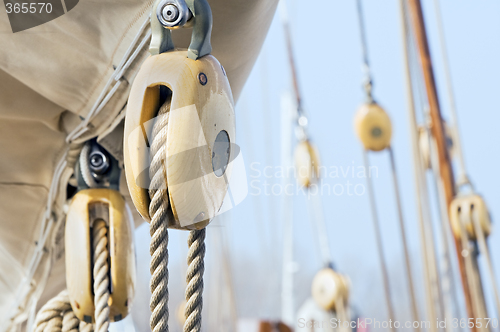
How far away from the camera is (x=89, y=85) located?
0.55 metres

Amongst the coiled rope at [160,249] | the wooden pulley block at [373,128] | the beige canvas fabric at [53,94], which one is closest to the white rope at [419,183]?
the wooden pulley block at [373,128]

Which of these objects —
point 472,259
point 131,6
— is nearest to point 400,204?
point 472,259

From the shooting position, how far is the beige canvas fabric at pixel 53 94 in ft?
1.66

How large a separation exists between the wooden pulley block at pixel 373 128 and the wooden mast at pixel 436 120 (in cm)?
19

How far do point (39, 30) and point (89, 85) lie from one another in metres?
0.08

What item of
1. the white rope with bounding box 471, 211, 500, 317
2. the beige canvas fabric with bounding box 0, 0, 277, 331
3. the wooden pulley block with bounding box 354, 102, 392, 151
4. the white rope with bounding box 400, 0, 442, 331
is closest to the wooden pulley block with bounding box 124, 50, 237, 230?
the beige canvas fabric with bounding box 0, 0, 277, 331

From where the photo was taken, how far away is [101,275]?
1.79 feet

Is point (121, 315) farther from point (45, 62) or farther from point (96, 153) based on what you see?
point (45, 62)

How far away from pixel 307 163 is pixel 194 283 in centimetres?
188

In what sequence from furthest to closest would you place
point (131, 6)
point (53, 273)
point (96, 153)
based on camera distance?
point (53, 273) → point (96, 153) → point (131, 6)

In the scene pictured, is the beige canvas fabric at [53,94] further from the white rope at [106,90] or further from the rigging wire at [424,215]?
the rigging wire at [424,215]

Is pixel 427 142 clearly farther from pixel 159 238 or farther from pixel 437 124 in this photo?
pixel 159 238

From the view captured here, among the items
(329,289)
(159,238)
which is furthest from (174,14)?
(329,289)

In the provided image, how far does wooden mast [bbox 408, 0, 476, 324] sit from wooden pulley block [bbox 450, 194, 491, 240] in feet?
0.11
